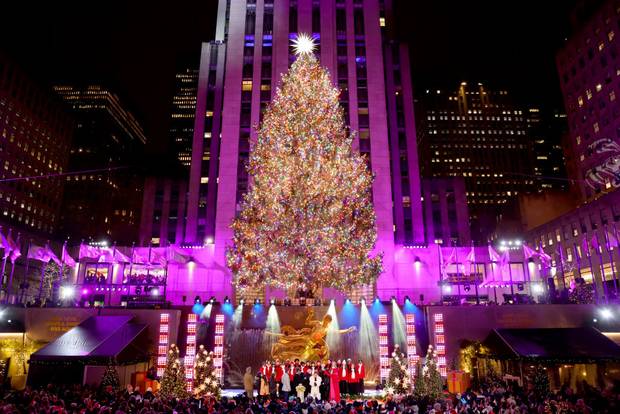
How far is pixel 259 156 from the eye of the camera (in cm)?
3356

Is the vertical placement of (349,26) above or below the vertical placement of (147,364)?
above

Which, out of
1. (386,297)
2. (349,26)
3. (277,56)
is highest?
(349,26)

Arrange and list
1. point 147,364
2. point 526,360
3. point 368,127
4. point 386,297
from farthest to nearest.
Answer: point 368,127, point 386,297, point 147,364, point 526,360

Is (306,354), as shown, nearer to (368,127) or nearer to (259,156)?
(259,156)

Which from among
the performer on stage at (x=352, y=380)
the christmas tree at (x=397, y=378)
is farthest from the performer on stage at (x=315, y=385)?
the christmas tree at (x=397, y=378)

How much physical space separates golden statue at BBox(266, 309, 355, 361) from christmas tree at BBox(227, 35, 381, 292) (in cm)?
324

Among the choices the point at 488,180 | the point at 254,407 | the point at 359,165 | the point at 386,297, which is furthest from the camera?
the point at 488,180

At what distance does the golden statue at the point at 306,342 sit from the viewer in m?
28.4

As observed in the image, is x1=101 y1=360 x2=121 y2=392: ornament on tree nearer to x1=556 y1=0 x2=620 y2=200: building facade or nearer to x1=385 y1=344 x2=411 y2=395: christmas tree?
x1=385 y1=344 x2=411 y2=395: christmas tree

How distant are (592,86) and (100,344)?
78.3 m

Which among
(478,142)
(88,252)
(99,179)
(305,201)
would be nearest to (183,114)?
(99,179)

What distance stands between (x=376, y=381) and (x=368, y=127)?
2907cm

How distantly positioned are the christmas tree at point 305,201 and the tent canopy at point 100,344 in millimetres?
9085

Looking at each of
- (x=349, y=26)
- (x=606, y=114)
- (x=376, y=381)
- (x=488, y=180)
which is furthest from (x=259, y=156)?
(x=488, y=180)
